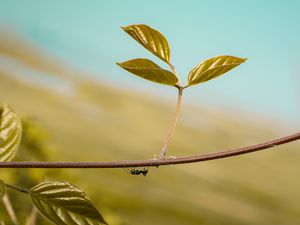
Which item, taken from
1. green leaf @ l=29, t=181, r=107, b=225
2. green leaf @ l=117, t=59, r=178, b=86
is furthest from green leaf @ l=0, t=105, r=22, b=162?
green leaf @ l=117, t=59, r=178, b=86

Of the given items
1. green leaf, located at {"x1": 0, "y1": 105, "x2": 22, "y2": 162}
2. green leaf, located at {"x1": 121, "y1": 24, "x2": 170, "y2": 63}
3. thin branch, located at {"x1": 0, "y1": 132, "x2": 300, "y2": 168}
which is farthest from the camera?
green leaf, located at {"x1": 0, "y1": 105, "x2": 22, "y2": 162}

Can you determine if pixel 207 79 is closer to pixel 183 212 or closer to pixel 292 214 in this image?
pixel 183 212

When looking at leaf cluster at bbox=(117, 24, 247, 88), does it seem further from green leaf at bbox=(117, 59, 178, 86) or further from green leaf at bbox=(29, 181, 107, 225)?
green leaf at bbox=(29, 181, 107, 225)

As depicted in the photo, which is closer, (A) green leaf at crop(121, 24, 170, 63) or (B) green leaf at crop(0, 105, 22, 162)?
(A) green leaf at crop(121, 24, 170, 63)

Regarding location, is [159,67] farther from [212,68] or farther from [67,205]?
[67,205]

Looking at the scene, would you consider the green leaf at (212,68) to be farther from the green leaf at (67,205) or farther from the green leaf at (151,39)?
the green leaf at (67,205)

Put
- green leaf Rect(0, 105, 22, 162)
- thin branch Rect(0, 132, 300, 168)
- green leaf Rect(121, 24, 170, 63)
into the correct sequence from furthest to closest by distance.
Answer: green leaf Rect(0, 105, 22, 162)
green leaf Rect(121, 24, 170, 63)
thin branch Rect(0, 132, 300, 168)
